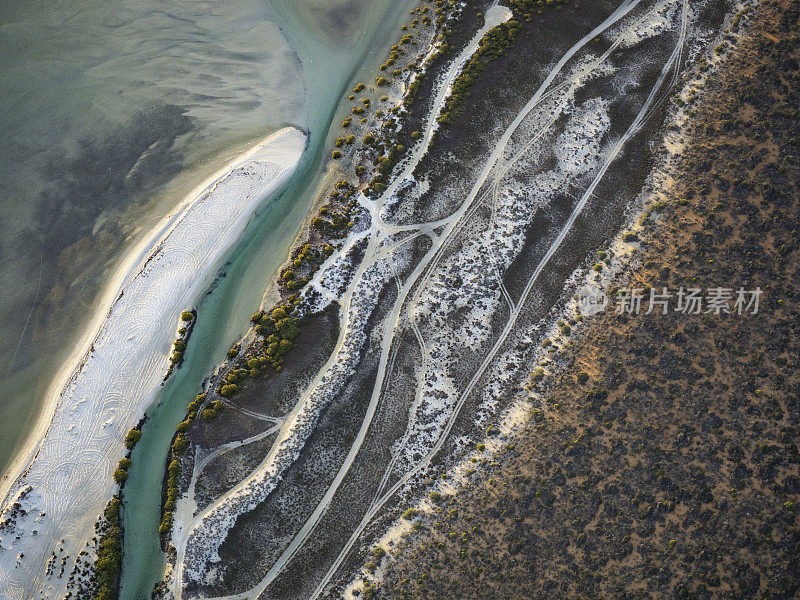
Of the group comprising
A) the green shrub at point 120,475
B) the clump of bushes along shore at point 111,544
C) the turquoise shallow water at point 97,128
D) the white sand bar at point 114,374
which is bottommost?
the clump of bushes along shore at point 111,544

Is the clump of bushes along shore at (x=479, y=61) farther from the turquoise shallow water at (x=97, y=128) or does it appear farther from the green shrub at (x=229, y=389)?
the green shrub at (x=229, y=389)

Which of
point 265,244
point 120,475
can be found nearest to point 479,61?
point 265,244

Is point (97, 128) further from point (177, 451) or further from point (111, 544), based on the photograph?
point (111, 544)

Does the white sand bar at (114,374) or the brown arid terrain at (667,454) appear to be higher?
the white sand bar at (114,374)

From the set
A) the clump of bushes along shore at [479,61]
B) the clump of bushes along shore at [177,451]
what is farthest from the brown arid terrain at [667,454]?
the clump of bushes along shore at [479,61]

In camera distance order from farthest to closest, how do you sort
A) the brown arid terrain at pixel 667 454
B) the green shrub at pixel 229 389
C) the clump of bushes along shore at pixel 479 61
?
the clump of bushes along shore at pixel 479 61 → the green shrub at pixel 229 389 → the brown arid terrain at pixel 667 454

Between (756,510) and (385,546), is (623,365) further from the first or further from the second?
(385,546)

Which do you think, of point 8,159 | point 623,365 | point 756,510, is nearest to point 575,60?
point 623,365

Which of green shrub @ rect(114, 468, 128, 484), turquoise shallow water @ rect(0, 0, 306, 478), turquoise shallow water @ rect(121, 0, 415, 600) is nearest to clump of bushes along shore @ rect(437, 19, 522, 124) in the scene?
turquoise shallow water @ rect(121, 0, 415, 600)
